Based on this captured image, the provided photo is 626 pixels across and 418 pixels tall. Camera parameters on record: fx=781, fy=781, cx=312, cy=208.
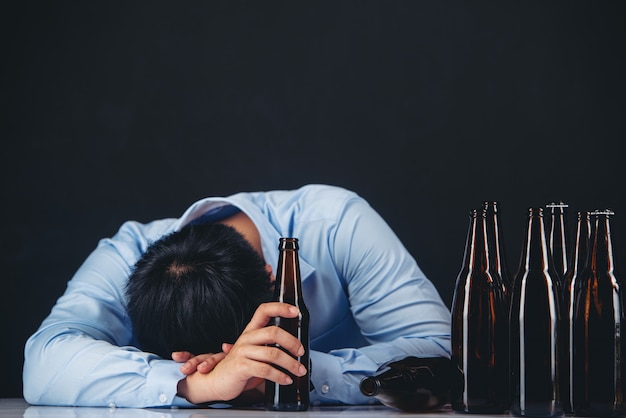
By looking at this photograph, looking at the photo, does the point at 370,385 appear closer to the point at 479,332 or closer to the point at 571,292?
the point at 479,332

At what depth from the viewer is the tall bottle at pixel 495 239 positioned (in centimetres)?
122

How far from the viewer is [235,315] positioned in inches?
58.0

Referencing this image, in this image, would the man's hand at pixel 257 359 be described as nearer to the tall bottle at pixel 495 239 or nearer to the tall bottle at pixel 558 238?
the tall bottle at pixel 495 239

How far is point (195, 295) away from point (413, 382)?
0.47m

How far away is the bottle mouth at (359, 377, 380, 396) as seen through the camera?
118cm

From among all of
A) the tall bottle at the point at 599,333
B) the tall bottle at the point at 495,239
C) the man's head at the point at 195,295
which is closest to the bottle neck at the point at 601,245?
the tall bottle at the point at 599,333

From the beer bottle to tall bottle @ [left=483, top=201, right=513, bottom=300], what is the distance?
161mm

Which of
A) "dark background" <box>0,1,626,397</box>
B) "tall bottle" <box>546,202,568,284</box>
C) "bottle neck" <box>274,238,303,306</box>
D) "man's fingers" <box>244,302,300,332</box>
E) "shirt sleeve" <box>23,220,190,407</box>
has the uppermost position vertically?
"dark background" <box>0,1,626,397</box>

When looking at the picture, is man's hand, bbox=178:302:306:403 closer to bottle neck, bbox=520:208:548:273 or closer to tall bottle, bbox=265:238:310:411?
tall bottle, bbox=265:238:310:411

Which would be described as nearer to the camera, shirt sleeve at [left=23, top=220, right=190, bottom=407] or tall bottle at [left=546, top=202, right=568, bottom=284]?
tall bottle at [left=546, top=202, right=568, bottom=284]

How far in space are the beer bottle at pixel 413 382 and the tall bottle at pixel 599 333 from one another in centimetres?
20

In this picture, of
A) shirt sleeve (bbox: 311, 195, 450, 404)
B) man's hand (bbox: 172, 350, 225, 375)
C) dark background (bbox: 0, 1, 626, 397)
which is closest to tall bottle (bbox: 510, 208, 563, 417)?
shirt sleeve (bbox: 311, 195, 450, 404)

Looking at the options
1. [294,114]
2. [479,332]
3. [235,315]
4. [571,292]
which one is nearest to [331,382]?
[235,315]

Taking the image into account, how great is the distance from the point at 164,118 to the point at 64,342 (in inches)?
43.4
